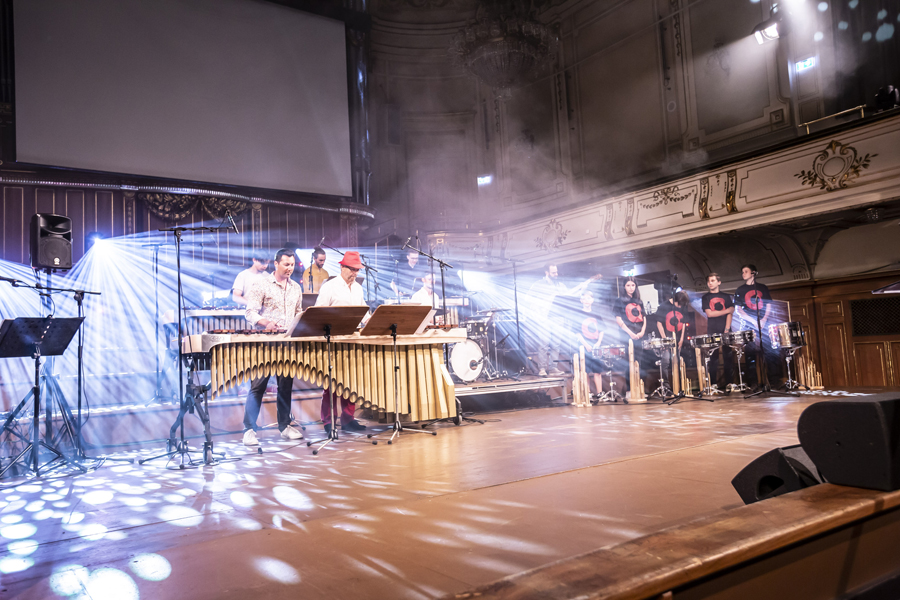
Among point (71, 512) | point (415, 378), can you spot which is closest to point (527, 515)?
point (71, 512)

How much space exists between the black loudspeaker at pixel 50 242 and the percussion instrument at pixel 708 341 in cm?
712

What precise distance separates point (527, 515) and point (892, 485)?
119 cm

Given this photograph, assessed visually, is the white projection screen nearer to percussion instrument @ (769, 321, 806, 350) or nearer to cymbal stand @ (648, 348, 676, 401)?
cymbal stand @ (648, 348, 676, 401)

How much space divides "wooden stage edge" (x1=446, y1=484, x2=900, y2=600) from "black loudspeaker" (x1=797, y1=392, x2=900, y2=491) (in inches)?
1.9

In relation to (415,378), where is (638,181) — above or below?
above

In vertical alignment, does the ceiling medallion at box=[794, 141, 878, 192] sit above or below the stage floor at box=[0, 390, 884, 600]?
above

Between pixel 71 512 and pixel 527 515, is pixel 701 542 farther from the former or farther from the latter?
pixel 71 512

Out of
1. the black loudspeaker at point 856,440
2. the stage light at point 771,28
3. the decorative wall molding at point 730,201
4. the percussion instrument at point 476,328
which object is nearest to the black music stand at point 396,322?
the percussion instrument at point 476,328

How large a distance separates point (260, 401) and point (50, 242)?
2306 mm

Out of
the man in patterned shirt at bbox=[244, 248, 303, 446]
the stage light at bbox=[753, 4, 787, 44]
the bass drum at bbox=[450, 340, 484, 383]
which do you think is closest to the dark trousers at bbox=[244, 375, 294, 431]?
the man in patterned shirt at bbox=[244, 248, 303, 446]

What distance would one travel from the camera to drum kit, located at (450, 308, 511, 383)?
728cm

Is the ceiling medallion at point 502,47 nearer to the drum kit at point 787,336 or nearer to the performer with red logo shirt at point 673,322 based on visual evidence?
the performer with red logo shirt at point 673,322

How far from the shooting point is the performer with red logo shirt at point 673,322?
25.5 feet

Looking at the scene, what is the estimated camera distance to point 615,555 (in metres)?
1.29
